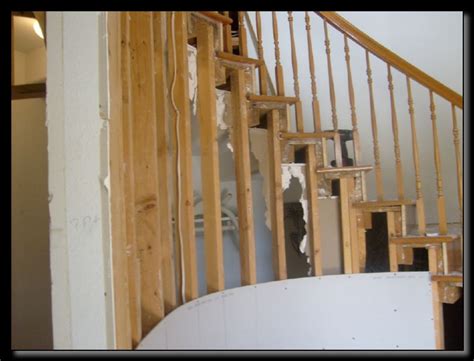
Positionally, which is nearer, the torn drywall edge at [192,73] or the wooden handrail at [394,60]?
the torn drywall edge at [192,73]

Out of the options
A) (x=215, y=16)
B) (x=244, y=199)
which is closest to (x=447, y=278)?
(x=244, y=199)

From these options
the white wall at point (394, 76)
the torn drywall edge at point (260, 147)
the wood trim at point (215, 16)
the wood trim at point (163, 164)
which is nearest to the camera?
the wood trim at point (163, 164)

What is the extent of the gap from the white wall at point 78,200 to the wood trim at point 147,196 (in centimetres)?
48

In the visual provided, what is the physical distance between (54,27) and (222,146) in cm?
181

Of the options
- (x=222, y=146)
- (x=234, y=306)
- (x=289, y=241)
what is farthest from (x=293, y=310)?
(x=222, y=146)

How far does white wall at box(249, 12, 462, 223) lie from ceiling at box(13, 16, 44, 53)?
1715 mm

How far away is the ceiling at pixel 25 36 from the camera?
272 centimetres

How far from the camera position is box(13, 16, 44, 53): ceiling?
272 centimetres

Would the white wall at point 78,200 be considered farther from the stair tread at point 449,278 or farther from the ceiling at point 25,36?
the stair tread at point 449,278

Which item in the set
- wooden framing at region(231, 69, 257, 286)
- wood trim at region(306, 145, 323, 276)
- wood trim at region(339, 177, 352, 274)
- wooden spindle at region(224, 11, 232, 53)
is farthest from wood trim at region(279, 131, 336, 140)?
wooden spindle at region(224, 11, 232, 53)

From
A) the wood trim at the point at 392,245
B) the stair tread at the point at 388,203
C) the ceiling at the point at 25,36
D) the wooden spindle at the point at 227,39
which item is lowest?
the wood trim at the point at 392,245

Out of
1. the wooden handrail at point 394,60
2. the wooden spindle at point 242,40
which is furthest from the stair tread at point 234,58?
the wooden handrail at point 394,60

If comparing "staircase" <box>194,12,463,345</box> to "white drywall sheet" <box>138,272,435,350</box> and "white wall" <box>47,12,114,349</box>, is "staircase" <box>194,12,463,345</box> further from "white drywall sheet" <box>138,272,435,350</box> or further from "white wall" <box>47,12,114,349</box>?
"white wall" <box>47,12,114,349</box>
